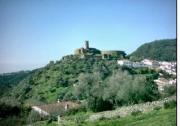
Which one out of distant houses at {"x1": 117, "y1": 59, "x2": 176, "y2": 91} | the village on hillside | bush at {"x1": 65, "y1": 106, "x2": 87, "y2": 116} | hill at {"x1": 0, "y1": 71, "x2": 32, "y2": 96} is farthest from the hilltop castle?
hill at {"x1": 0, "y1": 71, "x2": 32, "y2": 96}

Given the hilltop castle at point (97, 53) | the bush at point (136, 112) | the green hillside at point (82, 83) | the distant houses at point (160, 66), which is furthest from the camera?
the distant houses at point (160, 66)

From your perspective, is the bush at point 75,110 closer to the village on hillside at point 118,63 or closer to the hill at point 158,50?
the village on hillside at point 118,63

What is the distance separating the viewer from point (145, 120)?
14.8ft

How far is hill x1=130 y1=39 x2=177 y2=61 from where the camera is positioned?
4551mm

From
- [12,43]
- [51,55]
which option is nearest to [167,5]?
[51,55]

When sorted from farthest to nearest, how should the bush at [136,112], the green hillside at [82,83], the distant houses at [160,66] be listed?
1. the distant houses at [160,66]
2. the bush at [136,112]
3. the green hillside at [82,83]

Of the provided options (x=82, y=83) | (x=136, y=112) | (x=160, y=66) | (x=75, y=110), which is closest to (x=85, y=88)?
(x=82, y=83)

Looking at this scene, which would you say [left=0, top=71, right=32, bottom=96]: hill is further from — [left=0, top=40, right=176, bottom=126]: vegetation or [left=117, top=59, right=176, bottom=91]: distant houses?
[left=117, top=59, right=176, bottom=91]: distant houses

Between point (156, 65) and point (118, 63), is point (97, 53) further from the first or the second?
point (156, 65)

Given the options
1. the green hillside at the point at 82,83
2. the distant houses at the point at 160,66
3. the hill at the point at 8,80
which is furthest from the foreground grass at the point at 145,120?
the hill at the point at 8,80

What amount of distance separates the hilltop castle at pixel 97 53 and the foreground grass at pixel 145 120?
60cm

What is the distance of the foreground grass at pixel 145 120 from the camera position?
4348mm

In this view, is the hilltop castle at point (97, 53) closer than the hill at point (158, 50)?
Yes

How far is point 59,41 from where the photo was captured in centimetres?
428
